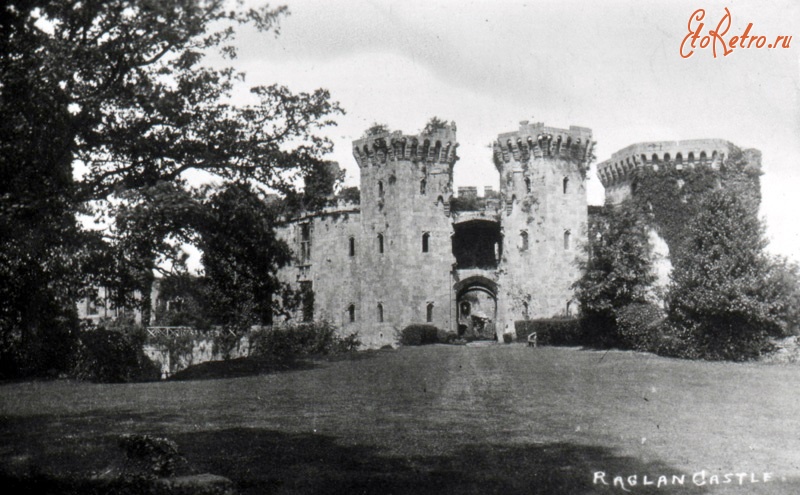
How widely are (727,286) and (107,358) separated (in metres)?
22.0

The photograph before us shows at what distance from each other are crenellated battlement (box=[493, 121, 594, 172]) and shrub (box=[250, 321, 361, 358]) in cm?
1763

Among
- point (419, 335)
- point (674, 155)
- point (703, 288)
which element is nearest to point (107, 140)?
point (703, 288)

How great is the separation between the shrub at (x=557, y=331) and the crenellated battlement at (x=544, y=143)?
10.7 meters

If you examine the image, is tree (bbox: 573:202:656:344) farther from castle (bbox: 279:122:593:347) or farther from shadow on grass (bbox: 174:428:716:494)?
shadow on grass (bbox: 174:428:716:494)

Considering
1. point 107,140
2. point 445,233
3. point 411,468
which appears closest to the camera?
point 411,468

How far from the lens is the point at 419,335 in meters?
41.4

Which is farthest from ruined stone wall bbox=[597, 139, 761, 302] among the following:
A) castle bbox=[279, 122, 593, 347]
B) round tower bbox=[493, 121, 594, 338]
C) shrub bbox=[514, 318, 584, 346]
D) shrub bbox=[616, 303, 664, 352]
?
shrub bbox=[616, 303, 664, 352]

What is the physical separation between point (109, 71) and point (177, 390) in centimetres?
807

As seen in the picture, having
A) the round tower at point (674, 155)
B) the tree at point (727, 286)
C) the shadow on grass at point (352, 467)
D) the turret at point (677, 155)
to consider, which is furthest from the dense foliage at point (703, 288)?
the shadow on grass at point (352, 467)

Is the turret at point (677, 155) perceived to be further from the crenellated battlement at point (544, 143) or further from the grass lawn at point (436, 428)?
the grass lawn at point (436, 428)

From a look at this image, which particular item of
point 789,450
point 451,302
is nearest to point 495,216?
point 451,302

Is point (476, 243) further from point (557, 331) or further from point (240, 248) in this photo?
point (240, 248)

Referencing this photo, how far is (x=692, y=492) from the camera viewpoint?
778 centimetres

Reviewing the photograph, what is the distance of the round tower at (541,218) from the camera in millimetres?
42875
